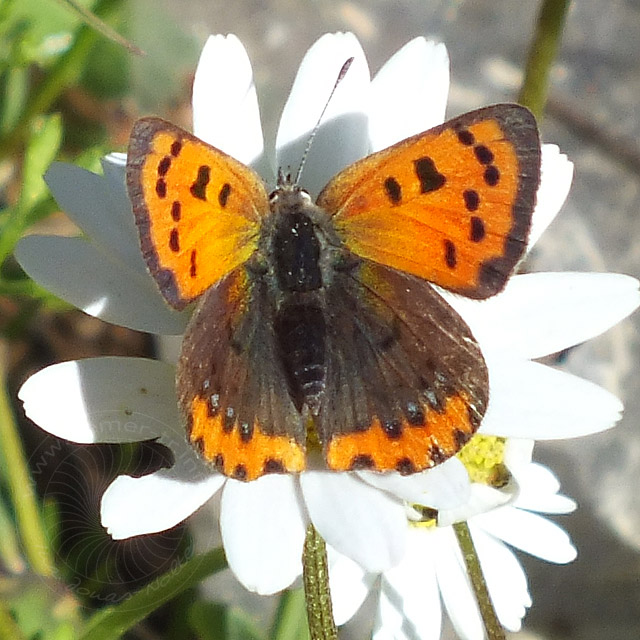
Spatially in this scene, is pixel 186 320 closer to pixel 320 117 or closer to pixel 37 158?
pixel 320 117

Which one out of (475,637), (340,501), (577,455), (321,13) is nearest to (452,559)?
(475,637)

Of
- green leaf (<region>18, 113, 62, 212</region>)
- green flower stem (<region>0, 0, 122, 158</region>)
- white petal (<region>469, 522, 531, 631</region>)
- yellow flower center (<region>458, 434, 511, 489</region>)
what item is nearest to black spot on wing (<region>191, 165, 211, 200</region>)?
yellow flower center (<region>458, 434, 511, 489</region>)

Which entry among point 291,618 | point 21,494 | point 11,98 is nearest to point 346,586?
point 291,618

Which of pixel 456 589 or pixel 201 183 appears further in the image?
pixel 456 589

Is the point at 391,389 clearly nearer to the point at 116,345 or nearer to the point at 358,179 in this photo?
the point at 358,179

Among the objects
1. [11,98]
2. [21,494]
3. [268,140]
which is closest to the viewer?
[21,494]

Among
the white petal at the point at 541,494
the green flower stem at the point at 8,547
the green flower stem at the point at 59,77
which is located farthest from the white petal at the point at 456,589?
the green flower stem at the point at 59,77

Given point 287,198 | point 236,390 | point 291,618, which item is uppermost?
point 287,198
